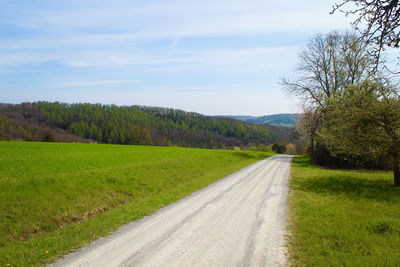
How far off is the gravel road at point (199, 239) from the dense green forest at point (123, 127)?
11403 cm

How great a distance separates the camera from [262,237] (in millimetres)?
7613

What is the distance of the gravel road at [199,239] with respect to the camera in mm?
6059

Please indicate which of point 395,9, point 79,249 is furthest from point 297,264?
point 395,9

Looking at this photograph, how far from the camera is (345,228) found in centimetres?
820

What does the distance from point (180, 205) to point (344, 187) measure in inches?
435

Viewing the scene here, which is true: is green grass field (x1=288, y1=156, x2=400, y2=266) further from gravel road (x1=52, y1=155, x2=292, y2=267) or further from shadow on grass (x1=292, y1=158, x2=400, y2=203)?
gravel road (x1=52, y1=155, x2=292, y2=267)

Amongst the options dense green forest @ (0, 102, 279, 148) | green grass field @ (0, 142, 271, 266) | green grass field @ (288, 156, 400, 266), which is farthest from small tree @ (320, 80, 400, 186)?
dense green forest @ (0, 102, 279, 148)

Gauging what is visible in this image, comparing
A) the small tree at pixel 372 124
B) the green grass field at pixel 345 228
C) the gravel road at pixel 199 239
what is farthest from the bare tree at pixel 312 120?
the gravel road at pixel 199 239

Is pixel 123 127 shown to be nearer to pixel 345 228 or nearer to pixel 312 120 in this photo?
pixel 312 120

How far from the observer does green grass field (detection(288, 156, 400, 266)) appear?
20.2 feet

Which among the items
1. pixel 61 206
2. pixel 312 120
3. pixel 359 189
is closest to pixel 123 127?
pixel 312 120

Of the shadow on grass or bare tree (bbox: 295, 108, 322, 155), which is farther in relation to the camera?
bare tree (bbox: 295, 108, 322, 155)

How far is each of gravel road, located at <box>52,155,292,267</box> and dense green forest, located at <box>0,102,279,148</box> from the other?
11403 cm

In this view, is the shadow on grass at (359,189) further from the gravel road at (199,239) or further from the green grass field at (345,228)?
the gravel road at (199,239)
